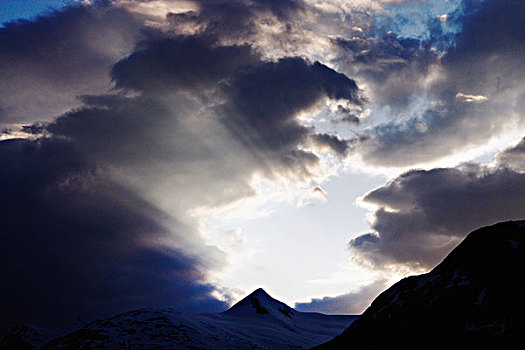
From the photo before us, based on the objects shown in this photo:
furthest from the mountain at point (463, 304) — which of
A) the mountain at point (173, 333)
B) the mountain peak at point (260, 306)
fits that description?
the mountain peak at point (260, 306)

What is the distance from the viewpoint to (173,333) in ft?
246

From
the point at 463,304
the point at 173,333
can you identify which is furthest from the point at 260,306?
the point at 463,304

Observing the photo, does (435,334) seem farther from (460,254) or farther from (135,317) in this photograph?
(135,317)

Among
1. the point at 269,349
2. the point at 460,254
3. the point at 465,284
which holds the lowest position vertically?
the point at 269,349

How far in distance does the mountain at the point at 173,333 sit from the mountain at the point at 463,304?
3865 cm

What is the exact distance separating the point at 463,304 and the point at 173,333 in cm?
5793

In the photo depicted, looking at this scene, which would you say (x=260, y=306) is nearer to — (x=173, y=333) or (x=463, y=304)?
(x=173, y=333)

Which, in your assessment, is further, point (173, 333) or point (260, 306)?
point (260, 306)

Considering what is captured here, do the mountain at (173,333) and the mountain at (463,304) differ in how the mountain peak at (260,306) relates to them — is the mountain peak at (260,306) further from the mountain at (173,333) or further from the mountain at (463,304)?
the mountain at (463,304)

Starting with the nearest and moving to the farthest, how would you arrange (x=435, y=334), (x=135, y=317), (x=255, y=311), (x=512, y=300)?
(x=512, y=300), (x=435, y=334), (x=135, y=317), (x=255, y=311)

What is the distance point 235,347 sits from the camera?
242 feet

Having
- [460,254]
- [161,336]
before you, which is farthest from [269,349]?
[460,254]

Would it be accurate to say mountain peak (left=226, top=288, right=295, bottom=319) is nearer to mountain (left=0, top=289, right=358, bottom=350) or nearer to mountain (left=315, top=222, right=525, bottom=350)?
mountain (left=0, top=289, right=358, bottom=350)

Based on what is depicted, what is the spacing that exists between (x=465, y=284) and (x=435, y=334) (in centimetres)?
→ 595
